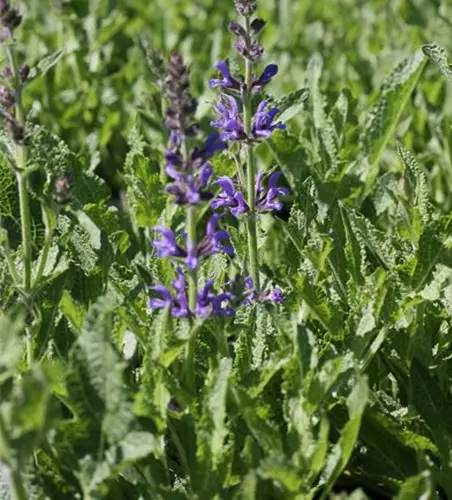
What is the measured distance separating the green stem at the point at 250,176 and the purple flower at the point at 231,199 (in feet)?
0.08

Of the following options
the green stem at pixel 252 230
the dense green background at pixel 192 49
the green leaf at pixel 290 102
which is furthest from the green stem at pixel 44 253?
the dense green background at pixel 192 49

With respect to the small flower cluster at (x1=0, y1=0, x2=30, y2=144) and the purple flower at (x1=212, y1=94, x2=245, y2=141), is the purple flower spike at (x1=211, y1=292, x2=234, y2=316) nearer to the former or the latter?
the purple flower at (x1=212, y1=94, x2=245, y2=141)

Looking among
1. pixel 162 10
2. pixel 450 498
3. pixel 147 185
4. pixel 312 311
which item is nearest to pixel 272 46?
pixel 162 10

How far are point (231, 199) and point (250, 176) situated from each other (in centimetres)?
10

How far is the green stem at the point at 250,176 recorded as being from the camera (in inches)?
120

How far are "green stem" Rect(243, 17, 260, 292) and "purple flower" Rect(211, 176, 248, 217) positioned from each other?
25 mm

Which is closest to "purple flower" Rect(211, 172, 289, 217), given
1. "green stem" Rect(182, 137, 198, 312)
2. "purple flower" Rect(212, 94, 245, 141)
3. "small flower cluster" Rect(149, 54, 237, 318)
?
"purple flower" Rect(212, 94, 245, 141)

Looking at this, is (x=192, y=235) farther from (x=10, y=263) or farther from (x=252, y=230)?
(x=10, y=263)

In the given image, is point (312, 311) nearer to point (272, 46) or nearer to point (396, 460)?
point (396, 460)

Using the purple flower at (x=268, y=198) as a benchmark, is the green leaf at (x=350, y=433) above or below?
below

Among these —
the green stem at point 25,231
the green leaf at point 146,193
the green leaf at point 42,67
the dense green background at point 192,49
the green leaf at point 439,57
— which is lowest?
the green stem at point 25,231

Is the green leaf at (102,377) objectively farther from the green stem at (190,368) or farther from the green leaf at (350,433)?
the green leaf at (350,433)

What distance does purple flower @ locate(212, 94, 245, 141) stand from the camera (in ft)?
10.00

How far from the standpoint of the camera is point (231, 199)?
3119 millimetres
